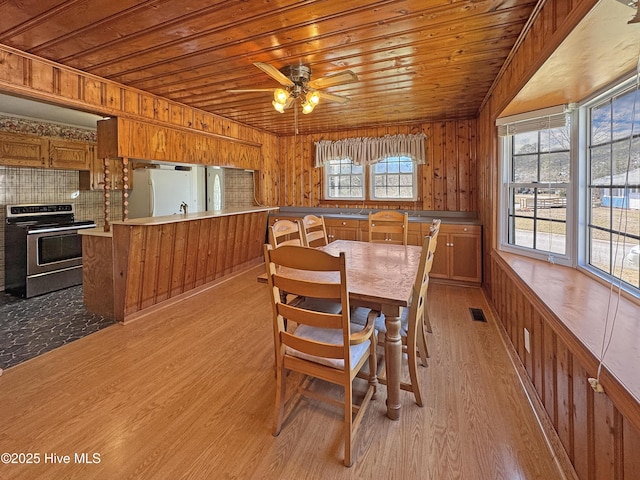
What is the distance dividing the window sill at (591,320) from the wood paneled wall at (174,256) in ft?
11.0

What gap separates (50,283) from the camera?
4.17 metres

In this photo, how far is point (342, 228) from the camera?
16.5 feet

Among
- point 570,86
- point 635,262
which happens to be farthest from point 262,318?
point 570,86

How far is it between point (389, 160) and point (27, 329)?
16.4 feet

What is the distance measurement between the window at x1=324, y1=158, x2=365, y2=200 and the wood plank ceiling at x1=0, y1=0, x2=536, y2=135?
6.87ft

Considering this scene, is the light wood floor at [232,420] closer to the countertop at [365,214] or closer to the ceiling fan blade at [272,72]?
the ceiling fan blade at [272,72]

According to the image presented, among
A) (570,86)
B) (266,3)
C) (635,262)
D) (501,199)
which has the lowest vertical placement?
(635,262)

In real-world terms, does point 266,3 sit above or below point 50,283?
above

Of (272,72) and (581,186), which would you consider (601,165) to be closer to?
(581,186)

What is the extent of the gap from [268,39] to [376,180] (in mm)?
3433

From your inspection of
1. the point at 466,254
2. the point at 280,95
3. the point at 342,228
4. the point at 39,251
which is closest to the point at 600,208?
the point at 466,254

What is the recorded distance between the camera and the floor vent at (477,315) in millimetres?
3193

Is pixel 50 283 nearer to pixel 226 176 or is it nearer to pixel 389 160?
pixel 226 176

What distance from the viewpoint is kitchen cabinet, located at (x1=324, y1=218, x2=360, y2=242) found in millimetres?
4957
